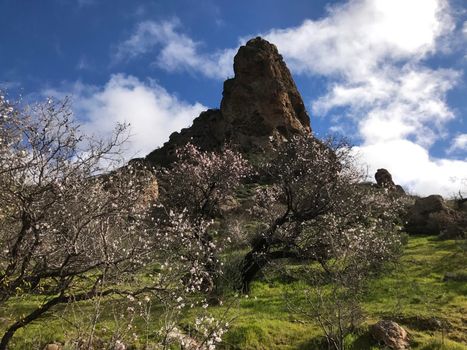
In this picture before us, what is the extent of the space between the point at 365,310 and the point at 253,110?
47.0 metres

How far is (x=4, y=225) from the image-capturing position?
12.5 metres

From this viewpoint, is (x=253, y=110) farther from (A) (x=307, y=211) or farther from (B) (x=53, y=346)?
(B) (x=53, y=346)

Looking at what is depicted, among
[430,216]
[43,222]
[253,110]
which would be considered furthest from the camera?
[253,110]

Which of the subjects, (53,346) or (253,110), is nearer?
(53,346)

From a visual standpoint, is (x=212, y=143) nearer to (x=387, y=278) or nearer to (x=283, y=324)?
(x=387, y=278)

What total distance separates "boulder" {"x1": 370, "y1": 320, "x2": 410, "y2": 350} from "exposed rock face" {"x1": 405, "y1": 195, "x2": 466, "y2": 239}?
2118cm

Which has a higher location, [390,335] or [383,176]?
[383,176]

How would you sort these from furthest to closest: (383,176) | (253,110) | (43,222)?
(253,110)
(383,176)
(43,222)

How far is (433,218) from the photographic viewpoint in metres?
35.8

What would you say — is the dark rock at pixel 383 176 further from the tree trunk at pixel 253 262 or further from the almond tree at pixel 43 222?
the almond tree at pixel 43 222

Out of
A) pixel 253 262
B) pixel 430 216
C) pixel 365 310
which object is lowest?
pixel 365 310

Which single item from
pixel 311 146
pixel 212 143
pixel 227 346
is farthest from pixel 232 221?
pixel 212 143

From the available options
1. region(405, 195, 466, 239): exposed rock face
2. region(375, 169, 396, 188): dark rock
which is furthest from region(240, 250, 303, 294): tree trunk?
region(375, 169, 396, 188): dark rock

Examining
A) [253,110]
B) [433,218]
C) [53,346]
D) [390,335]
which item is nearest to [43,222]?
[53,346]
